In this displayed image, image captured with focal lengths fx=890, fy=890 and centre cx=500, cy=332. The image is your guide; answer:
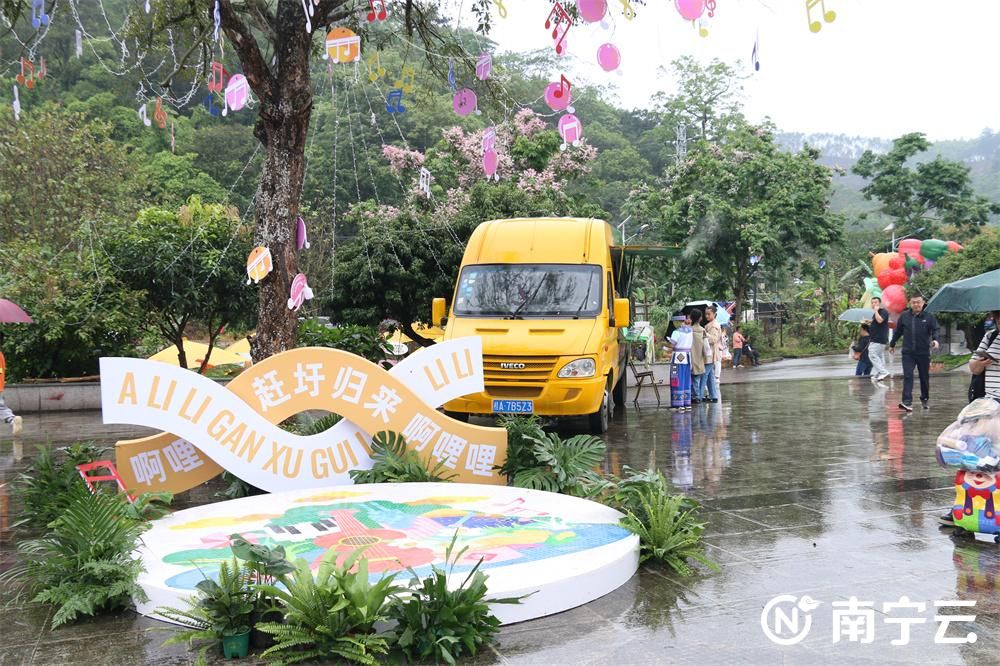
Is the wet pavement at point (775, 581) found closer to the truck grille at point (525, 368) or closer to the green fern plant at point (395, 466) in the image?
the truck grille at point (525, 368)

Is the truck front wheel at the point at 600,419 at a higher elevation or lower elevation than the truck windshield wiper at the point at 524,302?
lower

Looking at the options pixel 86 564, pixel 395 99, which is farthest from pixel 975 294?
pixel 86 564

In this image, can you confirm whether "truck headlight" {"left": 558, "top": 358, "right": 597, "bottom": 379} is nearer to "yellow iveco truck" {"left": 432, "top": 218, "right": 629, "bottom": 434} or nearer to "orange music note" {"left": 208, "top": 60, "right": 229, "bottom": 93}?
"yellow iveco truck" {"left": 432, "top": 218, "right": 629, "bottom": 434}

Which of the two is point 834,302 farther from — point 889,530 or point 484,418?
point 889,530

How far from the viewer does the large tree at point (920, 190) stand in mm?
36338

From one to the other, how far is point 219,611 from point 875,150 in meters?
45.8

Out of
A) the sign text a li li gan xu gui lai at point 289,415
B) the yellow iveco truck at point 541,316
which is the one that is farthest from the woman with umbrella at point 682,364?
the sign text a li li gan xu gui lai at point 289,415

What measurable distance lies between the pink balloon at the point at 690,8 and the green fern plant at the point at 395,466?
4.17m

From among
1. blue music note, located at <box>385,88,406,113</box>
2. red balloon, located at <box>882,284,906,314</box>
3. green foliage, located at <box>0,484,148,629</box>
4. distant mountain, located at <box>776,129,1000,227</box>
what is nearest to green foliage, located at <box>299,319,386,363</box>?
blue music note, located at <box>385,88,406,113</box>

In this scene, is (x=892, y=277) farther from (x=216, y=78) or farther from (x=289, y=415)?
(x=289, y=415)

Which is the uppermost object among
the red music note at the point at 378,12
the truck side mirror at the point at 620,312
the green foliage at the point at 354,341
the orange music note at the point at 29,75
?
the red music note at the point at 378,12

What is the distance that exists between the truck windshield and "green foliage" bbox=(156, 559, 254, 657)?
24.1 feet

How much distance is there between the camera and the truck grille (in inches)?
420

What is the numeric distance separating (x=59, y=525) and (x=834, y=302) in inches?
1330
